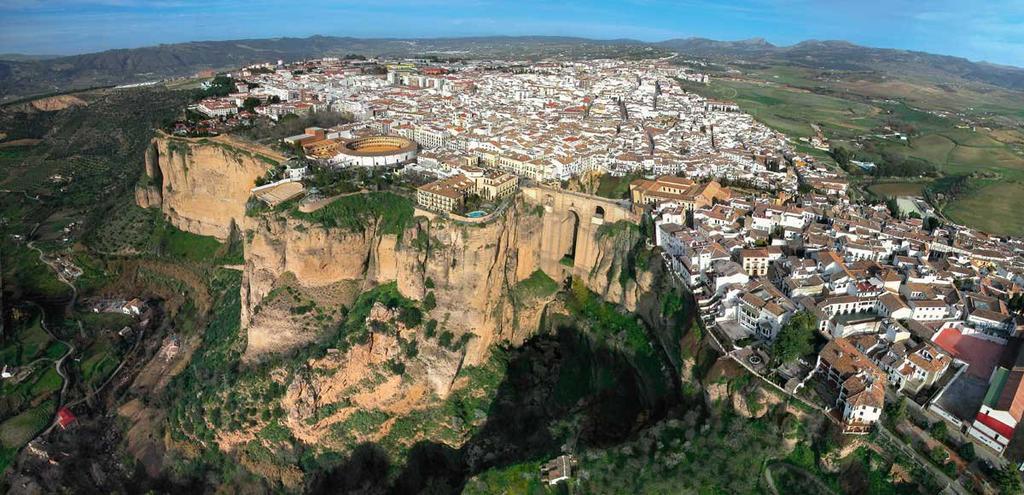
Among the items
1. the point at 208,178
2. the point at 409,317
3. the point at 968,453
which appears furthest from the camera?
the point at 208,178

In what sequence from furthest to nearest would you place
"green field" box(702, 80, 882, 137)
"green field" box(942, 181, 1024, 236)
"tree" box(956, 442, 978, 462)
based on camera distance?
"green field" box(702, 80, 882, 137) → "green field" box(942, 181, 1024, 236) → "tree" box(956, 442, 978, 462)

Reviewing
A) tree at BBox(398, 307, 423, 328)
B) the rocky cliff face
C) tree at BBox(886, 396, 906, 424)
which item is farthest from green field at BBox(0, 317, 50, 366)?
tree at BBox(886, 396, 906, 424)

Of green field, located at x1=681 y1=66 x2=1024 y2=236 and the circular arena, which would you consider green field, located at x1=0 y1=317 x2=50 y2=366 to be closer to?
the circular arena

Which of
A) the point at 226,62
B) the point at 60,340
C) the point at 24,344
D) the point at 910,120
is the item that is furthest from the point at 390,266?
the point at 226,62

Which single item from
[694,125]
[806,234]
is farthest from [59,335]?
[694,125]

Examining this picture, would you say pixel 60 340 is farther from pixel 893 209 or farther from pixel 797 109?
pixel 797 109
